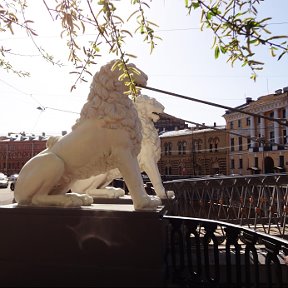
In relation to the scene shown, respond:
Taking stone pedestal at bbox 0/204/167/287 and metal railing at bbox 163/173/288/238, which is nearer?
stone pedestal at bbox 0/204/167/287

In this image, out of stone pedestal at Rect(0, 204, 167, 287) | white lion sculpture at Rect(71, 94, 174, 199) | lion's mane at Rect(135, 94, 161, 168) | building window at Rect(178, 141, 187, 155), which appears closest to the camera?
stone pedestal at Rect(0, 204, 167, 287)

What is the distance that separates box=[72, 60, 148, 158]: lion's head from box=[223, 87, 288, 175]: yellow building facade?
29.4 m

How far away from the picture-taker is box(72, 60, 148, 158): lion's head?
10.7ft

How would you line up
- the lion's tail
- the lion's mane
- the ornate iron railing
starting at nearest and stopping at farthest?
1. the ornate iron railing
2. the lion's tail
3. the lion's mane

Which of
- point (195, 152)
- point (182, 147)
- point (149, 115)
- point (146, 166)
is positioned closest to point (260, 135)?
point (195, 152)

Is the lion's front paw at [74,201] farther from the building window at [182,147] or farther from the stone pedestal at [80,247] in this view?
the building window at [182,147]

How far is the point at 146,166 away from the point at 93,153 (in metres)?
1.89

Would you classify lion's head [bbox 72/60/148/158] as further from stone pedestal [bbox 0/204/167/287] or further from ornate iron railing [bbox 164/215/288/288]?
ornate iron railing [bbox 164/215/288/288]

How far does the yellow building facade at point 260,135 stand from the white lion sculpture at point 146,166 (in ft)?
90.0

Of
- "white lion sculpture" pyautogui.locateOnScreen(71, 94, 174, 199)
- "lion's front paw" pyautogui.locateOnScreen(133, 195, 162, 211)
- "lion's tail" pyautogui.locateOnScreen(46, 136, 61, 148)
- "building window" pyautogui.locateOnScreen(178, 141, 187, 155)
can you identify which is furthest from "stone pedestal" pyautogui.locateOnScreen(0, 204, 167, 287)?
"building window" pyautogui.locateOnScreen(178, 141, 187, 155)

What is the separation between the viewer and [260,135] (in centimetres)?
3697

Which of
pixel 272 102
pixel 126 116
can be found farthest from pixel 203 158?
pixel 126 116

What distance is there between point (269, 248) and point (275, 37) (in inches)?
56.2

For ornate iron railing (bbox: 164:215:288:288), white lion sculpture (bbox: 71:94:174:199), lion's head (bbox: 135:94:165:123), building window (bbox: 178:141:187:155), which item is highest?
building window (bbox: 178:141:187:155)
